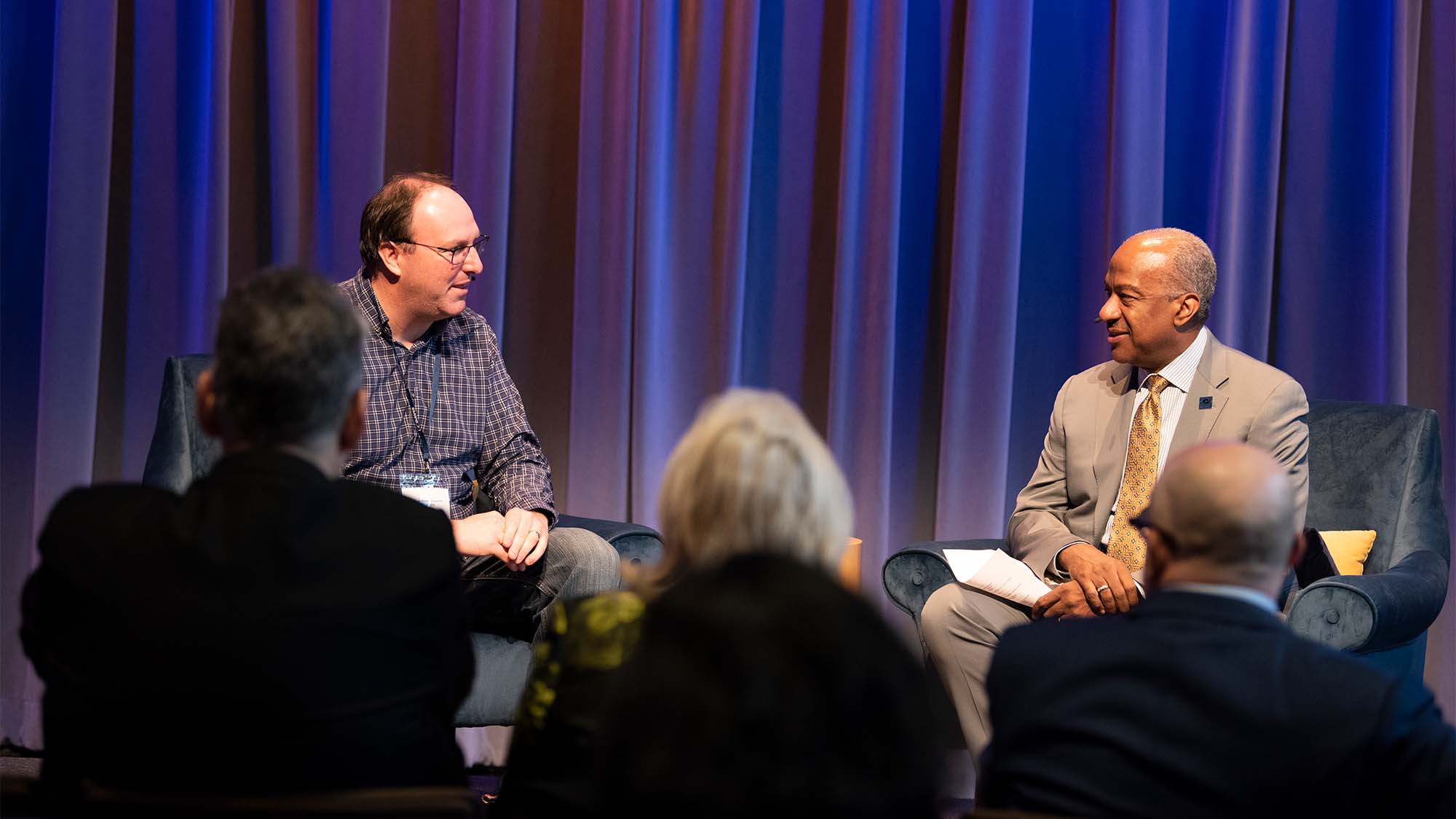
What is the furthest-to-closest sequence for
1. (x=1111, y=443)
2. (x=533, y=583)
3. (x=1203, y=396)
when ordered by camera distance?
(x=1111, y=443)
(x=1203, y=396)
(x=533, y=583)

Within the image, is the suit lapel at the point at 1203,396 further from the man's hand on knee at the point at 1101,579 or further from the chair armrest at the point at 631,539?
the chair armrest at the point at 631,539

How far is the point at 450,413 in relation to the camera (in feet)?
9.93

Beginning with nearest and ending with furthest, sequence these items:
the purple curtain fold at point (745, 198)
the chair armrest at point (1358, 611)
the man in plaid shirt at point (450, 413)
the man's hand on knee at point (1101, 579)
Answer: the chair armrest at point (1358, 611)
the man's hand on knee at point (1101, 579)
the man in plaid shirt at point (450, 413)
the purple curtain fold at point (745, 198)

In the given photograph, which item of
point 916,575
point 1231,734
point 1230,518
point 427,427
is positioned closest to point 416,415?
point 427,427

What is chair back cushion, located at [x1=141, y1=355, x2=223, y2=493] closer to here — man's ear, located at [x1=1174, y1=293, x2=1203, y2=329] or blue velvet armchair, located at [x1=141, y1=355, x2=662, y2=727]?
blue velvet armchair, located at [x1=141, y1=355, x2=662, y2=727]

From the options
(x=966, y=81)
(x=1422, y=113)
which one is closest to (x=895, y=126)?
(x=966, y=81)

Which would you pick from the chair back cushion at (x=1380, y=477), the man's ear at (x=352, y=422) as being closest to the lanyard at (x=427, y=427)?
the man's ear at (x=352, y=422)

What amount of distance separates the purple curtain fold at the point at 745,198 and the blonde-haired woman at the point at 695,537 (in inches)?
91.5

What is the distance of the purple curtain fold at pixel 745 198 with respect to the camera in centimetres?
364

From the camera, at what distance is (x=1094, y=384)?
10.5 ft

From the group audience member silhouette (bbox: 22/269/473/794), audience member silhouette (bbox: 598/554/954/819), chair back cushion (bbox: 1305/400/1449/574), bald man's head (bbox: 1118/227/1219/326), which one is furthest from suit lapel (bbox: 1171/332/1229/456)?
audience member silhouette (bbox: 598/554/954/819)

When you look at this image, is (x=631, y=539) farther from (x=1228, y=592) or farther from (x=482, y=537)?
(x=1228, y=592)

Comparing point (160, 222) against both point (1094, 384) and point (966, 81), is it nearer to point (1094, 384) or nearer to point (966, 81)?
point (966, 81)

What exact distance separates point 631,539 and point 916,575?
27.0 inches
